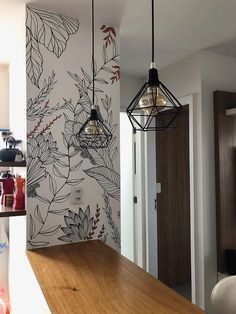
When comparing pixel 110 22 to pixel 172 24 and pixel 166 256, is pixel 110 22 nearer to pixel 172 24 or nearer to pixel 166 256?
pixel 172 24

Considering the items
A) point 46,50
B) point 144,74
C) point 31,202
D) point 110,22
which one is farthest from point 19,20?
point 144,74

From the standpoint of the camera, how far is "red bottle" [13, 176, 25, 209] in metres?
1.64

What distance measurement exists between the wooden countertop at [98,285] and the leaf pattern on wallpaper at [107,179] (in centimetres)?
39

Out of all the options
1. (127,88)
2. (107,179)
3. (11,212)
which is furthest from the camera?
(127,88)

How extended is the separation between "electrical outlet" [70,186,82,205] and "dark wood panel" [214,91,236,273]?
1.21 metres

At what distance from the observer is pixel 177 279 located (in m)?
3.29

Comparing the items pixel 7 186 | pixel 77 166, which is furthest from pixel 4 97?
pixel 77 166

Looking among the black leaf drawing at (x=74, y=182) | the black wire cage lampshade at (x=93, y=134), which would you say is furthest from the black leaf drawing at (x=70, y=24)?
the black leaf drawing at (x=74, y=182)

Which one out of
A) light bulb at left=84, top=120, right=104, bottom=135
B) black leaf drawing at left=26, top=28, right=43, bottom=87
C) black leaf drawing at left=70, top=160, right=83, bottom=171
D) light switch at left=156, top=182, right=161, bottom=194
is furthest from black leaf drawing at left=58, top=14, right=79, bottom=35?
light switch at left=156, top=182, right=161, bottom=194

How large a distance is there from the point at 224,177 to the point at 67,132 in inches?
53.9

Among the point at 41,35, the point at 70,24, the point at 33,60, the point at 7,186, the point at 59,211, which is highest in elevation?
the point at 70,24

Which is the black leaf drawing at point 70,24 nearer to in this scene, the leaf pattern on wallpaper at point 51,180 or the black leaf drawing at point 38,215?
the leaf pattern on wallpaper at point 51,180

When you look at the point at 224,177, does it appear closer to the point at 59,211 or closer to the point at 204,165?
the point at 204,165

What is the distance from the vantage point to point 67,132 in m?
1.69
